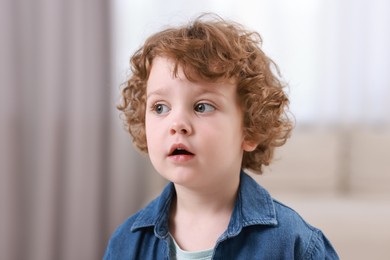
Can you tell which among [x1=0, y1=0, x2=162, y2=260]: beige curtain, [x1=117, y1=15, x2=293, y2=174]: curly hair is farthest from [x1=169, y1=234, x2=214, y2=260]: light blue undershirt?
[x1=0, y1=0, x2=162, y2=260]: beige curtain

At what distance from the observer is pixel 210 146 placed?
1.06 metres

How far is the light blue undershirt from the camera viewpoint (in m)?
1.13

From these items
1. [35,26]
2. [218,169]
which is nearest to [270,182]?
[35,26]

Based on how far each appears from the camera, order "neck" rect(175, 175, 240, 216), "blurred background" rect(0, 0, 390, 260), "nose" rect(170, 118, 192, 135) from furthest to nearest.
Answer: "blurred background" rect(0, 0, 390, 260), "neck" rect(175, 175, 240, 216), "nose" rect(170, 118, 192, 135)

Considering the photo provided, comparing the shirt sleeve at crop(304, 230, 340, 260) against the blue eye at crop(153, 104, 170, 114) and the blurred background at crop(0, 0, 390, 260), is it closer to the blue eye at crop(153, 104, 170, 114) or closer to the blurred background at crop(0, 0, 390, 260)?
the blue eye at crop(153, 104, 170, 114)

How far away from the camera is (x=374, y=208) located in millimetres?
2352

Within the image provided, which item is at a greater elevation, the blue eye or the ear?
the blue eye

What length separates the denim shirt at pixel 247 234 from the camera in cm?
111

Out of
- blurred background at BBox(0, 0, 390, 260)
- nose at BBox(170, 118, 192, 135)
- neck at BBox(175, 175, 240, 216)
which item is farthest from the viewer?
blurred background at BBox(0, 0, 390, 260)

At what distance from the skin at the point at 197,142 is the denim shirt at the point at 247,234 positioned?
0.12 feet

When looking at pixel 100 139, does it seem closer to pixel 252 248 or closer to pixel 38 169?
pixel 38 169

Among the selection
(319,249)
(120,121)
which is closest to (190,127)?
(319,249)

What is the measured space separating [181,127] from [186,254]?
0.27m

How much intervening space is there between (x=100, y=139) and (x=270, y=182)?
819 mm
